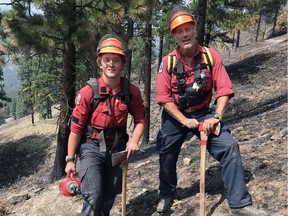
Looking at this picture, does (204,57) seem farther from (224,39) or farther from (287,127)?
(224,39)

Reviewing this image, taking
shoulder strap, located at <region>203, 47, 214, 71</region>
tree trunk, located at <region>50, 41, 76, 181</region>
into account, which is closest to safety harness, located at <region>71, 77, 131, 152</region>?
shoulder strap, located at <region>203, 47, 214, 71</region>

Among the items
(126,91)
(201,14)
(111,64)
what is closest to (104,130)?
(126,91)

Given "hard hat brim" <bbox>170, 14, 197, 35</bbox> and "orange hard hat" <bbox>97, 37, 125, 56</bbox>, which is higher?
"hard hat brim" <bbox>170, 14, 197, 35</bbox>

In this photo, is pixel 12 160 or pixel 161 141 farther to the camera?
pixel 12 160

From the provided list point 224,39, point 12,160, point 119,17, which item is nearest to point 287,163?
point 119,17

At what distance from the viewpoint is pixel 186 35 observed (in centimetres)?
407

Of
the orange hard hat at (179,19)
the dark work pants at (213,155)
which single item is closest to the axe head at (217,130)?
the dark work pants at (213,155)

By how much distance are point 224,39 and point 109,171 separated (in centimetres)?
2089

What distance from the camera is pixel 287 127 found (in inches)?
250

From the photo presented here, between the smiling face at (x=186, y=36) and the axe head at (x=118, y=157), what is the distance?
1.48 metres

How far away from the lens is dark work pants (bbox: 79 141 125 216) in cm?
394

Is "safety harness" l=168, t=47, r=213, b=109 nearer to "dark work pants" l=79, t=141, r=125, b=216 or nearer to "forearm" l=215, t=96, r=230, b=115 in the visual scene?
"forearm" l=215, t=96, r=230, b=115

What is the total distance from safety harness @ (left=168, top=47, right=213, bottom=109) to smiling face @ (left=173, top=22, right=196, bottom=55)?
0.18m

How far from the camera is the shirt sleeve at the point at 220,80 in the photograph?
157 inches
